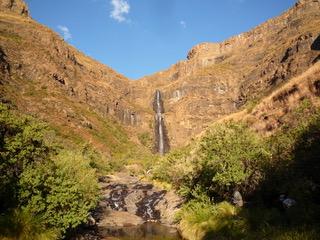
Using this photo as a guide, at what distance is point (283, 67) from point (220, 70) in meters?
74.3

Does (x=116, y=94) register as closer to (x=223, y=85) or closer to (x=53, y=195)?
(x=223, y=85)

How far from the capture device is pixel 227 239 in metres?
21.2

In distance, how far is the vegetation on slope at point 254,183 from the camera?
1941 cm

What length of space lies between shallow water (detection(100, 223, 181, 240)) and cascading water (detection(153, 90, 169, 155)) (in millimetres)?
107275

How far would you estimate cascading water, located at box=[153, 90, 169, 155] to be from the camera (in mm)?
145725

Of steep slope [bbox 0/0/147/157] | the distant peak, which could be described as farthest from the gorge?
the distant peak

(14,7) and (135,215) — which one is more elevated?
A: (14,7)

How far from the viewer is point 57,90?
373 ft

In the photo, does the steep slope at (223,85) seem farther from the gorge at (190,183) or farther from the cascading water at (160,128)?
the gorge at (190,183)

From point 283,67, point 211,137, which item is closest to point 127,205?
point 211,137

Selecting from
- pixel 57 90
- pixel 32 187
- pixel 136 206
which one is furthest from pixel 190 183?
pixel 57 90

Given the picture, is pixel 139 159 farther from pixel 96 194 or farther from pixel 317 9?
pixel 317 9

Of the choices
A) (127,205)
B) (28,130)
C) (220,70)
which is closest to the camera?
(28,130)

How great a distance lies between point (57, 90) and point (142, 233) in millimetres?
88972
